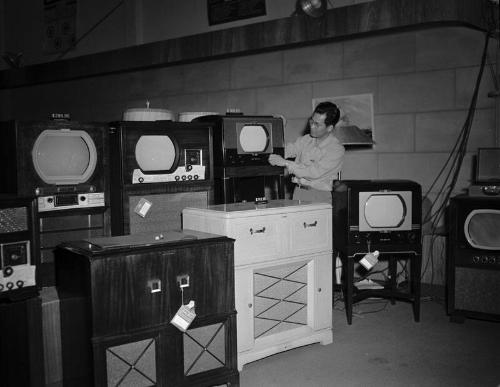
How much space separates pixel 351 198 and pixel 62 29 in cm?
523

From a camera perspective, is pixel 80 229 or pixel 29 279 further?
pixel 80 229

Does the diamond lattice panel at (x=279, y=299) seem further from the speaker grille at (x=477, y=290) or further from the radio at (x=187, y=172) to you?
the speaker grille at (x=477, y=290)

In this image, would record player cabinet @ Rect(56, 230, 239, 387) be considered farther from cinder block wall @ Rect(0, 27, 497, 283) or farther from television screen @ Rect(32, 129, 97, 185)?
cinder block wall @ Rect(0, 27, 497, 283)

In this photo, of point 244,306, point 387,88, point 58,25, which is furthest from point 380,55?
point 58,25

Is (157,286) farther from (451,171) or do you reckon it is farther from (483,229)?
(451,171)

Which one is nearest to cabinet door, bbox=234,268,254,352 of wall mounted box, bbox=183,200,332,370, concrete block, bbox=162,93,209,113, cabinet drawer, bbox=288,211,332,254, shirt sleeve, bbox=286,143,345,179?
wall mounted box, bbox=183,200,332,370

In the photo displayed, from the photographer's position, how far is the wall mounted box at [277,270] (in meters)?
2.82

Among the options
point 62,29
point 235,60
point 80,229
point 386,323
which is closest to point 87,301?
point 80,229

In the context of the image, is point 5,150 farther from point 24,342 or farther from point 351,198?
point 351,198

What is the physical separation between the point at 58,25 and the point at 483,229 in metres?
5.97

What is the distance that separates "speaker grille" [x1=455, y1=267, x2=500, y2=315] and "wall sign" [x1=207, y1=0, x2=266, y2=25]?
298 centimetres

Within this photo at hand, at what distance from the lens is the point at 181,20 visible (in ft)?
19.2

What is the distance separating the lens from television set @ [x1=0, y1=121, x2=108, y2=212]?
2734 mm

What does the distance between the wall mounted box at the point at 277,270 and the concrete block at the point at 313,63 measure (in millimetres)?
1864
